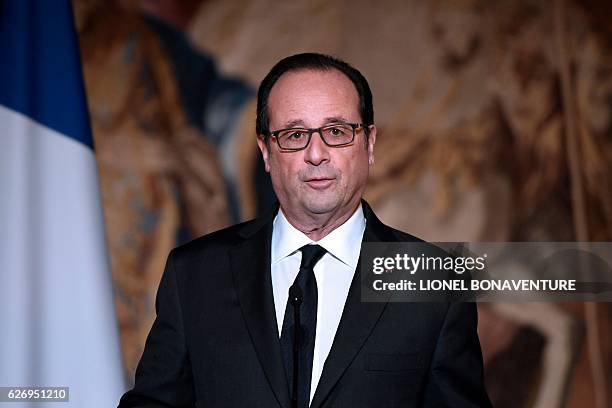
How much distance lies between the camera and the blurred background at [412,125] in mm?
3072

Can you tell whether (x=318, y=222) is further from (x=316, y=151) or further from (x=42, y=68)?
(x=42, y=68)

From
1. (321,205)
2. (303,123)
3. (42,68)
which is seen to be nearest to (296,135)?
(303,123)

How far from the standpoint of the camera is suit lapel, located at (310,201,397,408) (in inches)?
59.1

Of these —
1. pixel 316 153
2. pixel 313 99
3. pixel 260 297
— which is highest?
pixel 313 99

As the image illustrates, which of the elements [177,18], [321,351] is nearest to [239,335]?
[321,351]

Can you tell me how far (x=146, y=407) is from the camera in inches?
61.8

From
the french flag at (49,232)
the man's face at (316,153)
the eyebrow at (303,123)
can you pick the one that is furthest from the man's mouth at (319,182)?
the french flag at (49,232)

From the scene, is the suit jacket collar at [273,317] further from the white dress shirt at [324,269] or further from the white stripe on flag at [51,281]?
the white stripe on flag at [51,281]

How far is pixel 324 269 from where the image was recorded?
1.65 m

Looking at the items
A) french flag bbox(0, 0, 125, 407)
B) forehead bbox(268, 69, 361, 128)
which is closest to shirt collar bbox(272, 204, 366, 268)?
forehead bbox(268, 69, 361, 128)

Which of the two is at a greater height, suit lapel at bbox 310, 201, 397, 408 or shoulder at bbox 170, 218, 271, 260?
shoulder at bbox 170, 218, 271, 260

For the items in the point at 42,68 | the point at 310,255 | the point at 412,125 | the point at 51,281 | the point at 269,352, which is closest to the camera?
the point at 269,352

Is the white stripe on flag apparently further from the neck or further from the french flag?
the neck

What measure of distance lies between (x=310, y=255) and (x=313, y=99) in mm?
320
